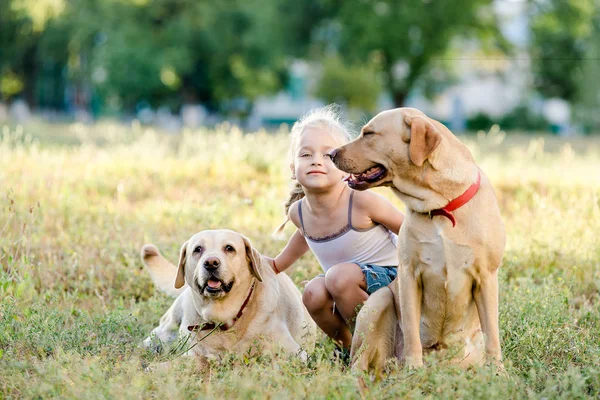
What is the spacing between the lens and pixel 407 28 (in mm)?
25781

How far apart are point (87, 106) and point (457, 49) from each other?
25.9m

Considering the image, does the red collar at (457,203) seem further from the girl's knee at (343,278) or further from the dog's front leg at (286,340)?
the dog's front leg at (286,340)

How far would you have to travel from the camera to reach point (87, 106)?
160 ft

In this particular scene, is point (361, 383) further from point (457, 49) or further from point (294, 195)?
point (457, 49)

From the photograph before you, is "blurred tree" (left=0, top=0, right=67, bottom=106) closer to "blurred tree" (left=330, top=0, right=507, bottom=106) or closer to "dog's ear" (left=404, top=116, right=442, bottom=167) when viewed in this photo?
"blurred tree" (left=330, top=0, right=507, bottom=106)

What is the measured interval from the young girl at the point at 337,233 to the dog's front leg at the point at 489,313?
0.83 m

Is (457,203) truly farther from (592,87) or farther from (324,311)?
(592,87)

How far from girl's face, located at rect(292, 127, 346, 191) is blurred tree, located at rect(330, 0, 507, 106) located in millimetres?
21600

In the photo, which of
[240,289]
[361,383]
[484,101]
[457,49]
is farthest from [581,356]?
[484,101]

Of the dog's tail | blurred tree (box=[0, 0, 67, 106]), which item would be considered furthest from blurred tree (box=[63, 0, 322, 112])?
the dog's tail

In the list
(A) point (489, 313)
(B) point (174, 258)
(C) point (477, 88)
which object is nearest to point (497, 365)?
(A) point (489, 313)

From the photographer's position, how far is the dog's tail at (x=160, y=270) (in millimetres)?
5230

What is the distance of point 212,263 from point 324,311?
814 mm

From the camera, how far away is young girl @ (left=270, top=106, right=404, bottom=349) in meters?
4.46
